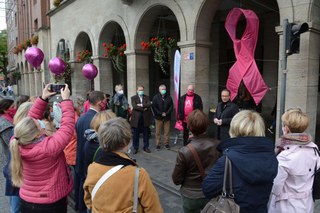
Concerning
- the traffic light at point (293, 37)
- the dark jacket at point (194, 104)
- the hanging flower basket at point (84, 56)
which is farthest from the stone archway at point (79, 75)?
the traffic light at point (293, 37)

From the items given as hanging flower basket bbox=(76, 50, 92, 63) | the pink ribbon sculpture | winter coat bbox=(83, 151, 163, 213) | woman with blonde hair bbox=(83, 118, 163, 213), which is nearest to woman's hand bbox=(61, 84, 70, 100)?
woman with blonde hair bbox=(83, 118, 163, 213)

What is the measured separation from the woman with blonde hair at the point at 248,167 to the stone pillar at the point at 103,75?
10964 millimetres

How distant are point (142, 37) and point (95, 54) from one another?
139 inches

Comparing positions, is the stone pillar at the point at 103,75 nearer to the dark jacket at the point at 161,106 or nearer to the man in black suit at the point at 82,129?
the dark jacket at the point at 161,106

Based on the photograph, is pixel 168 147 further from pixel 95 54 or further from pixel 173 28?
pixel 173 28

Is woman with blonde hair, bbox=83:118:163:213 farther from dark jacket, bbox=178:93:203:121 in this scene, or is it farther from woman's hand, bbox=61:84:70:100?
dark jacket, bbox=178:93:203:121

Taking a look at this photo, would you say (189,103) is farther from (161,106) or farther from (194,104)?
(161,106)

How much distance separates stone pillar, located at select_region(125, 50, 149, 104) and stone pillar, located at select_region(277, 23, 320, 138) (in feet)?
18.8

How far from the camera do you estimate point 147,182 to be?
6.20ft

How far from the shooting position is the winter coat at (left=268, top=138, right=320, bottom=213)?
2.25 m

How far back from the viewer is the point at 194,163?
8.56 feet

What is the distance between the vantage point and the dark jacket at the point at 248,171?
1947 millimetres

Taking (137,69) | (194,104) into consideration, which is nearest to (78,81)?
(137,69)

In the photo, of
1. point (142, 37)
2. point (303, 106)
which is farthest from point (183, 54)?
point (303, 106)
